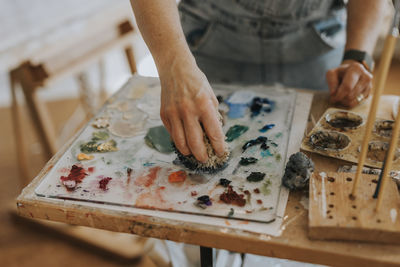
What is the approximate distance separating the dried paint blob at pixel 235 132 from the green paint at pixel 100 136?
0.27 metres

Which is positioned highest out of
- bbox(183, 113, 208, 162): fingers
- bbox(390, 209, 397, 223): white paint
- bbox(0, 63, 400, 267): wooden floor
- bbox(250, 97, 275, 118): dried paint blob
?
bbox(183, 113, 208, 162): fingers

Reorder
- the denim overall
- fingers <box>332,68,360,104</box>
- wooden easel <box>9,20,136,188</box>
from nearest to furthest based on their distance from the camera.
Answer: fingers <box>332,68,360,104</box>
the denim overall
wooden easel <box>9,20,136,188</box>

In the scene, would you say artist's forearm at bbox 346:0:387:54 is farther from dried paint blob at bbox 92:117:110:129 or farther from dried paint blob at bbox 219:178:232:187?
dried paint blob at bbox 92:117:110:129

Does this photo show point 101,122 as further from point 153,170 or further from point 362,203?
point 362,203

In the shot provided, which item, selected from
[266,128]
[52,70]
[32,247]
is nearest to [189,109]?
[266,128]

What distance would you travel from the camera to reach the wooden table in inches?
21.7

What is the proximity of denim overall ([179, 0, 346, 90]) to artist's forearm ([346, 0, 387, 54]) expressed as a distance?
108 millimetres

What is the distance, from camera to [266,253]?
584mm

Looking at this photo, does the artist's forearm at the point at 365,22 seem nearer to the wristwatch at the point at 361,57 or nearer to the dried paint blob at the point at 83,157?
the wristwatch at the point at 361,57

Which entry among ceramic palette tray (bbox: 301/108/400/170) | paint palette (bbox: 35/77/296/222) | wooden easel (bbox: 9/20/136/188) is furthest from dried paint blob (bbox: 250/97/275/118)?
wooden easel (bbox: 9/20/136/188)

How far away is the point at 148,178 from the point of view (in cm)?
71

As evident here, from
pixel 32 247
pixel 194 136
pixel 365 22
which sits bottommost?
pixel 32 247

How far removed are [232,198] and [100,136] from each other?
0.35 meters

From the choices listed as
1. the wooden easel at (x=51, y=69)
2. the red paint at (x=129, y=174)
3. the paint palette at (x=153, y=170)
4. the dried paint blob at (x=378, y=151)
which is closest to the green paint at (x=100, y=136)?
the paint palette at (x=153, y=170)
